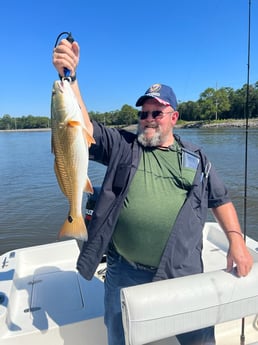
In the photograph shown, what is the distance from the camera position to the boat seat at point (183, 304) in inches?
63.6

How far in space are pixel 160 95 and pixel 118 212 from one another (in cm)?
80

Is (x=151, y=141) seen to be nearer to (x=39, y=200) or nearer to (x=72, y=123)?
(x=72, y=123)

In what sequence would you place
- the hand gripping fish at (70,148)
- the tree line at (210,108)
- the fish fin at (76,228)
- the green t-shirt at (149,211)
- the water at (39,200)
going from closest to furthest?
the hand gripping fish at (70,148) < the fish fin at (76,228) < the green t-shirt at (149,211) < the water at (39,200) < the tree line at (210,108)

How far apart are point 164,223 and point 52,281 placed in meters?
1.62

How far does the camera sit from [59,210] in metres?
9.58

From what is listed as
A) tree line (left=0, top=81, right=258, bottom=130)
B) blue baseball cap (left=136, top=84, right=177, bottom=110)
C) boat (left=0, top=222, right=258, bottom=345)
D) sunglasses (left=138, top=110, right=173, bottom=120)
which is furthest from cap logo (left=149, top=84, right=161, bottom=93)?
tree line (left=0, top=81, right=258, bottom=130)

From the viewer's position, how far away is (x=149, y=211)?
190 centimetres

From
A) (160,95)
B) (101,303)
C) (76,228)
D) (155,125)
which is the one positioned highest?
(160,95)

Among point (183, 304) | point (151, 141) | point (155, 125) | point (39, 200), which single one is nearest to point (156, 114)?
point (155, 125)

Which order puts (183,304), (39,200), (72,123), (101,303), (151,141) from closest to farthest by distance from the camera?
(72,123) → (183,304) → (151,141) → (101,303) → (39,200)

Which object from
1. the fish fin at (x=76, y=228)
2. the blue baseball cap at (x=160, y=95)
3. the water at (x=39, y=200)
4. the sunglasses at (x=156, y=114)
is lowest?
the water at (x=39, y=200)

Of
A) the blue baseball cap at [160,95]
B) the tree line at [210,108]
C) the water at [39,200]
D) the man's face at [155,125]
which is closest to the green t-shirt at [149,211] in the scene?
the man's face at [155,125]

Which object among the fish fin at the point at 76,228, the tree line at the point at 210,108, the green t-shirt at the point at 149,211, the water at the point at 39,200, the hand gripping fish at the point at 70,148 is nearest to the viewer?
the hand gripping fish at the point at 70,148

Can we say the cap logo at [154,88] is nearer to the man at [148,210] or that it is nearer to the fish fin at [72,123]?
the man at [148,210]
